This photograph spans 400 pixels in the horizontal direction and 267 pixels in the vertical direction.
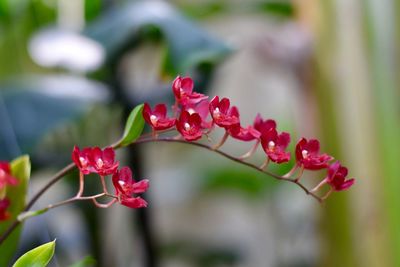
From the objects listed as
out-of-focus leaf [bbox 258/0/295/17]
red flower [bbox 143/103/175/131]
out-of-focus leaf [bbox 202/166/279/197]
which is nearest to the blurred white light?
out-of-focus leaf [bbox 258/0/295/17]

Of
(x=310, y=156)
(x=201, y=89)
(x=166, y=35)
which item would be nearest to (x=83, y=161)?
(x=310, y=156)

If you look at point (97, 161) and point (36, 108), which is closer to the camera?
point (97, 161)

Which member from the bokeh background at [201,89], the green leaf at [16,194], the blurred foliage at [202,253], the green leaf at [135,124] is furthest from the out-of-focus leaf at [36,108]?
the blurred foliage at [202,253]

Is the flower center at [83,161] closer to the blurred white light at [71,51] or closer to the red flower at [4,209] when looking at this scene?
the red flower at [4,209]

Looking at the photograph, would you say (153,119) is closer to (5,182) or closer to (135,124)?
(135,124)

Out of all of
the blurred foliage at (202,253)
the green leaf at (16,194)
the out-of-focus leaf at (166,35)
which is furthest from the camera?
the blurred foliage at (202,253)

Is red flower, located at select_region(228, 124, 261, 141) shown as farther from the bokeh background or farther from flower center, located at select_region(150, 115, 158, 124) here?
the bokeh background

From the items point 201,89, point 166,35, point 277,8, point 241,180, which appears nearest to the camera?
point 166,35
